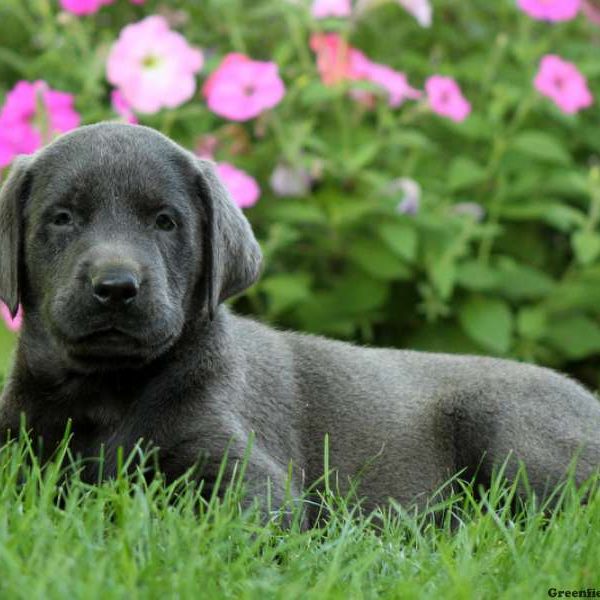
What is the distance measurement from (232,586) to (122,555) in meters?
0.26

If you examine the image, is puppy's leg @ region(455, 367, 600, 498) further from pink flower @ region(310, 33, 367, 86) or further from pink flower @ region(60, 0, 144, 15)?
pink flower @ region(60, 0, 144, 15)

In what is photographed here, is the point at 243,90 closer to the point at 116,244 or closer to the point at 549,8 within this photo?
the point at 549,8

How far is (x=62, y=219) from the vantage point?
417 cm

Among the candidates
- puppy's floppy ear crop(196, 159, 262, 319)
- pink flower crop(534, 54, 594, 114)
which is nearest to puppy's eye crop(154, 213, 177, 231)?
puppy's floppy ear crop(196, 159, 262, 319)

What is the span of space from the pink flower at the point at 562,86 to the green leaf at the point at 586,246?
0.68 meters

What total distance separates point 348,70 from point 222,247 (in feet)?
9.10

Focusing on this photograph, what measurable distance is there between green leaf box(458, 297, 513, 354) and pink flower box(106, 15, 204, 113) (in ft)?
5.84

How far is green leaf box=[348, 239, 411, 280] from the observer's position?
668 centimetres

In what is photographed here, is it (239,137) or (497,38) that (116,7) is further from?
(497,38)

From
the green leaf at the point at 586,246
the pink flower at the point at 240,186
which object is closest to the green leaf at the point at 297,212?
the pink flower at the point at 240,186

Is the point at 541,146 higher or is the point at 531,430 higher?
the point at 541,146

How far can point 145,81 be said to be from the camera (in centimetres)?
650

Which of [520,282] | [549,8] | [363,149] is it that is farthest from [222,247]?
[549,8]

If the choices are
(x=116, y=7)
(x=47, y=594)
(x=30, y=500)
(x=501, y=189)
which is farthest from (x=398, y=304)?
(x=47, y=594)
